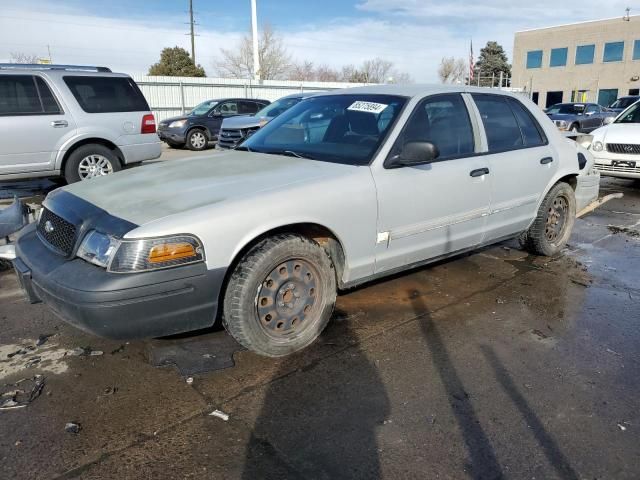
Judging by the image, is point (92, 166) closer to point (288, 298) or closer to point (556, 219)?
point (288, 298)

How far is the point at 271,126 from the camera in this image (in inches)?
180

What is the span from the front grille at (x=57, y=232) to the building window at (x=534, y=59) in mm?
56911

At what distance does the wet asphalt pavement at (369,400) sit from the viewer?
2.37 m

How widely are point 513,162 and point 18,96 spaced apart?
687 centimetres

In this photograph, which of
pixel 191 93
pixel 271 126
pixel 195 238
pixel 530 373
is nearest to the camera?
pixel 195 238

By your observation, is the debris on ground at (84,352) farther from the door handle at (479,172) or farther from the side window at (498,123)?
the side window at (498,123)

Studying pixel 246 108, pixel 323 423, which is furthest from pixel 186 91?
pixel 323 423

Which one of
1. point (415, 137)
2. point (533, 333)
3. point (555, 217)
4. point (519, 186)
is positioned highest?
point (415, 137)

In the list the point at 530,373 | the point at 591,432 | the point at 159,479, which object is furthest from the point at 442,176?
the point at 159,479

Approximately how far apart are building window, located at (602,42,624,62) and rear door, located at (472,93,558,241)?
5054 cm

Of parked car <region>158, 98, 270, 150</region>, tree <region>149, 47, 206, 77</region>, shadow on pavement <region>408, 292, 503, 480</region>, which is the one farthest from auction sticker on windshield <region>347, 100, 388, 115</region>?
tree <region>149, 47, 206, 77</region>

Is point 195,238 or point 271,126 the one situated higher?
point 271,126

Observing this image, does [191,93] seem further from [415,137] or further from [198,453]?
[198,453]

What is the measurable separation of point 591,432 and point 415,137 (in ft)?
7.24
